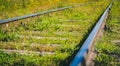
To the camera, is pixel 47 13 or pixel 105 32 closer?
pixel 105 32

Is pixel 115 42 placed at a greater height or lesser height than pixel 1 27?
lesser

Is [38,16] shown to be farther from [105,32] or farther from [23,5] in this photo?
[23,5]

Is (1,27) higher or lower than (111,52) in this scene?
higher

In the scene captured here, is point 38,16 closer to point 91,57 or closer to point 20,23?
point 20,23

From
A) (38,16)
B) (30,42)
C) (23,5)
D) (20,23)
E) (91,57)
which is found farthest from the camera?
(23,5)

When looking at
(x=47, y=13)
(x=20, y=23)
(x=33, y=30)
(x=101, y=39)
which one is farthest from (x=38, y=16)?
(x=101, y=39)

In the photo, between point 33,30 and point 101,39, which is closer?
point 101,39

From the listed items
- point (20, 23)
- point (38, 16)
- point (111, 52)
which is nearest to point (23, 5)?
point (38, 16)

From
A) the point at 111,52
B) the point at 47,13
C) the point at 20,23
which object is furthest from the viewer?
the point at 47,13

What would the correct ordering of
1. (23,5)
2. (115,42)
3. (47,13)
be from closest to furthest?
(115,42) < (47,13) < (23,5)
